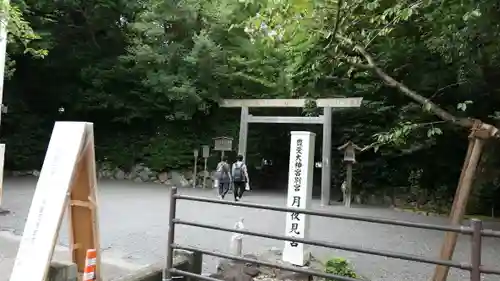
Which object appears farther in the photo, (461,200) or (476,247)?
(461,200)

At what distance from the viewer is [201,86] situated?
15.7 metres

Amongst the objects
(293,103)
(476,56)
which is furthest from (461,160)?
(476,56)

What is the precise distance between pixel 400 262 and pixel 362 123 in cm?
968

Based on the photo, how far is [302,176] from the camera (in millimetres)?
5551

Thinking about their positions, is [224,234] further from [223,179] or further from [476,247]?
[476,247]

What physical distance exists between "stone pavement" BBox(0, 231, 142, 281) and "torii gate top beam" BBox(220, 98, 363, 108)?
8951 millimetres

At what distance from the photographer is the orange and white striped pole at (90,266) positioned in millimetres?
3404

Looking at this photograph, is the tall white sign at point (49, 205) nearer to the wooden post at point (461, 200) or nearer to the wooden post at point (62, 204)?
the wooden post at point (62, 204)

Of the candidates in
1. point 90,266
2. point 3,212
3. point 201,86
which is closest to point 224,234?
point 90,266

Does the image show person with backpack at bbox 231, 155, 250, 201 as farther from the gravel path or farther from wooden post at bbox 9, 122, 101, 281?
wooden post at bbox 9, 122, 101, 281

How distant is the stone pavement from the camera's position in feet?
16.0

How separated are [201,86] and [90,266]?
12.6 metres

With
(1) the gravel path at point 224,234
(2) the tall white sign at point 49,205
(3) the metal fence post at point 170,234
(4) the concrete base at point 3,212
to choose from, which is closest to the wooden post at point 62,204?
(2) the tall white sign at point 49,205

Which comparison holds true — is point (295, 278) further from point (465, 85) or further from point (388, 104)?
point (388, 104)
